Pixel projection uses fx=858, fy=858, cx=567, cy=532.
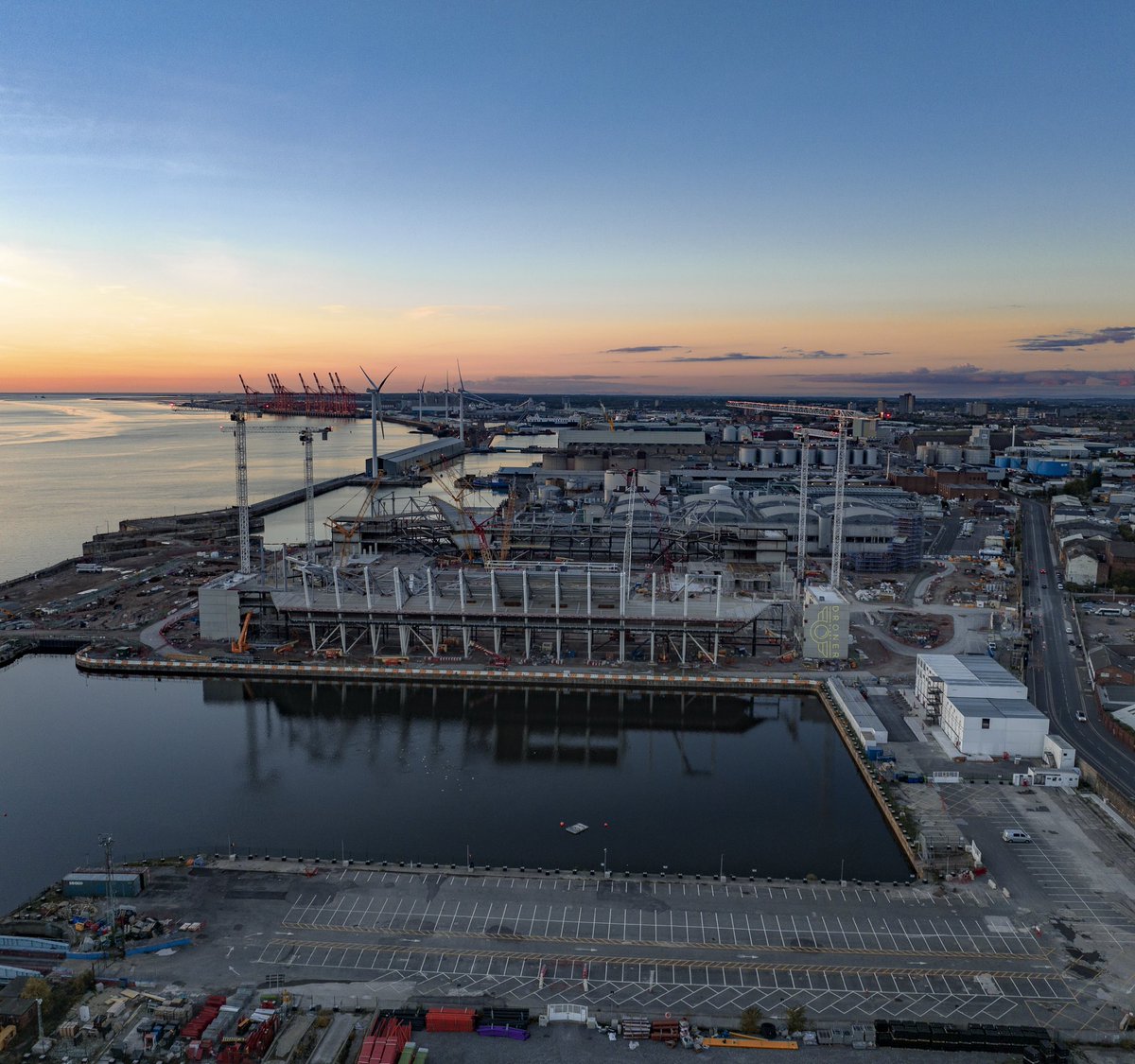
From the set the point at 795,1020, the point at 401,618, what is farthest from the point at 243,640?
the point at 795,1020

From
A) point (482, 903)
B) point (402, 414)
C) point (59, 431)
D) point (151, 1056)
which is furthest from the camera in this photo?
point (402, 414)

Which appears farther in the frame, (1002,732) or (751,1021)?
(1002,732)

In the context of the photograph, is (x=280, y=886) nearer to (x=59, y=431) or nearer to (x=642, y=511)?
(x=642, y=511)

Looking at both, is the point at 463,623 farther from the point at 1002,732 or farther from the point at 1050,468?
the point at 1050,468

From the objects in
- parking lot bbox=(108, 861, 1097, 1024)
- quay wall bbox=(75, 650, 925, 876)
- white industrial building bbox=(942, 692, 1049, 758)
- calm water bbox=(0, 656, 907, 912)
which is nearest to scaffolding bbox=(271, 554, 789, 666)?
quay wall bbox=(75, 650, 925, 876)

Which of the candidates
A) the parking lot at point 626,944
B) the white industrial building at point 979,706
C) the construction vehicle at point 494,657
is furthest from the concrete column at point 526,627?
the parking lot at point 626,944

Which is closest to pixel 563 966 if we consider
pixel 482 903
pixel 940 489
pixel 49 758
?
pixel 482 903
